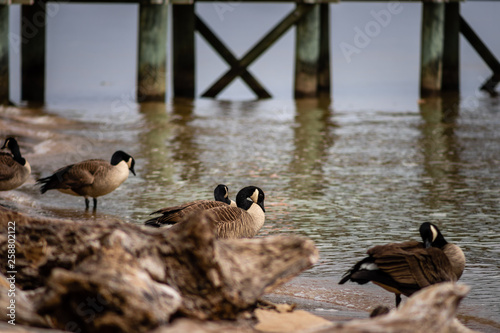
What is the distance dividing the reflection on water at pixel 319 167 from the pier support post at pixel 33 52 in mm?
2813

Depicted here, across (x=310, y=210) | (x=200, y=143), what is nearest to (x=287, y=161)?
(x=200, y=143)

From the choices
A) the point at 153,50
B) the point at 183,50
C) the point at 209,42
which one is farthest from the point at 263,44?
the point at 153,50

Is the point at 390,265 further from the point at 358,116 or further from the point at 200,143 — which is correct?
the point at 358,116

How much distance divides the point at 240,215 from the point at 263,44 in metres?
16.1

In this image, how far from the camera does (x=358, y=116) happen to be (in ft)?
63.3

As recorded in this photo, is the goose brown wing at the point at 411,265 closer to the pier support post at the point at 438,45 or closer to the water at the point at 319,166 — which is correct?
the water at the point at 319,166

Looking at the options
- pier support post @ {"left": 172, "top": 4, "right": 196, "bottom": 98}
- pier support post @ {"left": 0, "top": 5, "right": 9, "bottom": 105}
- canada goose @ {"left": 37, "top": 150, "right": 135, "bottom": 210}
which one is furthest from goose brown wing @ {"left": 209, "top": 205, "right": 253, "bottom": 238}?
pier support post @ {"left": 172, "top": 4, "right": 196, "bottom": 98}

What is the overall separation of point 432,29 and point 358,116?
184 inches

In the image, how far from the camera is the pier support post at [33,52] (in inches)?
862

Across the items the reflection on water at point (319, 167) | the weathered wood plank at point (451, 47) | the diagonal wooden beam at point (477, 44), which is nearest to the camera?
the reflection on water at point (319, 167)

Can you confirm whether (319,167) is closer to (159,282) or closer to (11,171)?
(11,171)

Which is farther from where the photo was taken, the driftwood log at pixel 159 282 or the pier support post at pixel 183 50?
the pier support post at pixel 183 50

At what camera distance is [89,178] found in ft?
28.6

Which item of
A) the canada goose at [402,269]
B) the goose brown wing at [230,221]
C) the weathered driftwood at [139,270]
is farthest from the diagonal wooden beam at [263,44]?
the weathered driftwood at [139,270]
